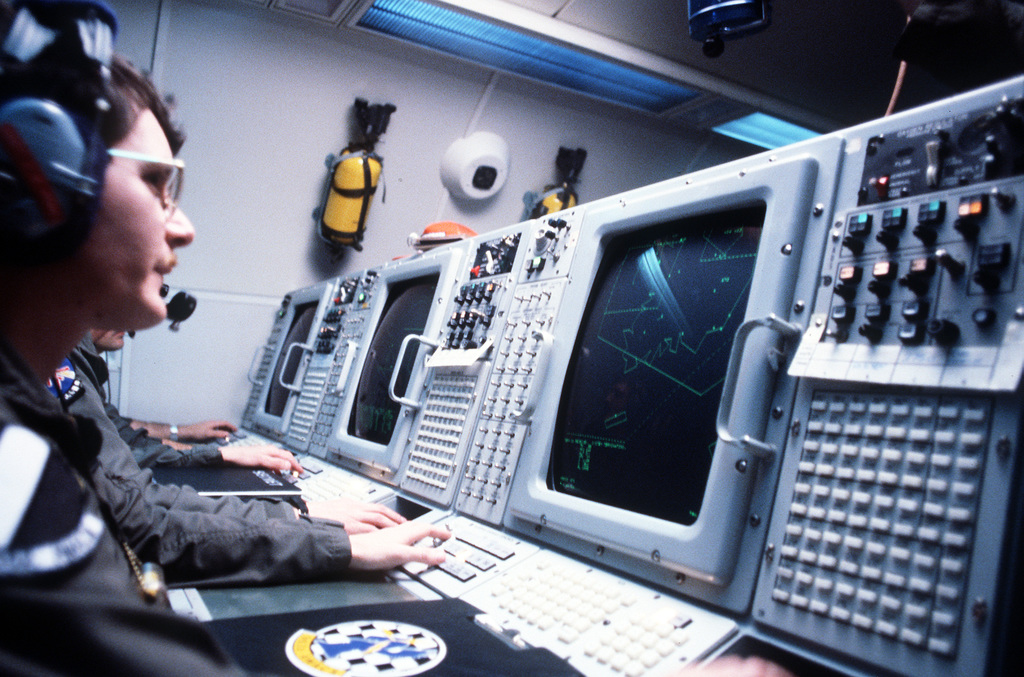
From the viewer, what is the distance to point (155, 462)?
238 centimetres

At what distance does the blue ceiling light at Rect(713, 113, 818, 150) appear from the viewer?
5.20m

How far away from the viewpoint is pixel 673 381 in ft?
4.10

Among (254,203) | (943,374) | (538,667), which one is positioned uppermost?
(254,203)

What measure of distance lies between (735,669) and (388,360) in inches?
68.0

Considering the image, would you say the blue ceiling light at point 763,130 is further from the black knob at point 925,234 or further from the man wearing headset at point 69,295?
the man wearing headset at point 69,295

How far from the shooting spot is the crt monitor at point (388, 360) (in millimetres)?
2084

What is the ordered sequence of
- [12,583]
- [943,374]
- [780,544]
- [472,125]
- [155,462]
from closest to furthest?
[12,583] < [943,374] < [780,544] < [155,462] < [472,125]

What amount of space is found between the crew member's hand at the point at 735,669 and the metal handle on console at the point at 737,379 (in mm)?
289

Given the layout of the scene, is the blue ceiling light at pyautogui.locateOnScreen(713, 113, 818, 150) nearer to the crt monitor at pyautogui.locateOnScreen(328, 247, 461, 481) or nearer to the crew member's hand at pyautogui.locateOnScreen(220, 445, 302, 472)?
the crt monitor at pyautogui.locateOnScreen(328, 247, 461, 481)

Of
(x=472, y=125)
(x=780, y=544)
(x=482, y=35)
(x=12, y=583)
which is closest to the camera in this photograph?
(x=12, y=583)

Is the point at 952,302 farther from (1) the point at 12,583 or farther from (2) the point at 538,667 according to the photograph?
(1) the point at 12,583

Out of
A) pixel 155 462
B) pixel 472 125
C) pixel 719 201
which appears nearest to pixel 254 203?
pixel 472 125

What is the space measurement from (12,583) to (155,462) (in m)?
2.08

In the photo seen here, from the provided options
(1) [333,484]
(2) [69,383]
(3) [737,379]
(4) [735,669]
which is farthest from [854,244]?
(2) [69,383]
